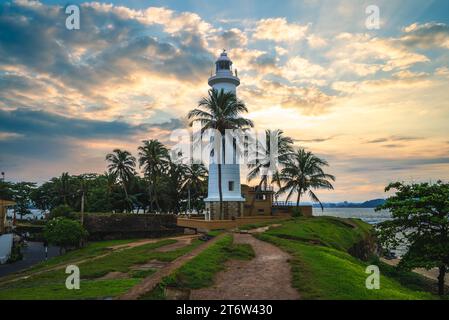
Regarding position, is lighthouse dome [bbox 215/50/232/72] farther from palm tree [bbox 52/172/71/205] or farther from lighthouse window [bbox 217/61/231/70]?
palm tree [bbox 52/172/71/205]

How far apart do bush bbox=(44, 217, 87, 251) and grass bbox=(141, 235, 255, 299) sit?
66.9ft

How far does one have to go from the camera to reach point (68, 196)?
7238cm

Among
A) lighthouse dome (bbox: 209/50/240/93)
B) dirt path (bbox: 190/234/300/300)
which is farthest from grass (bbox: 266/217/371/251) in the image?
lighthouse dome (bbox: 209/50/240/93)

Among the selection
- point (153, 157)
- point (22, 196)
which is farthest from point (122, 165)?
point (22, 196)

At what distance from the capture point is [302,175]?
45.5 meters

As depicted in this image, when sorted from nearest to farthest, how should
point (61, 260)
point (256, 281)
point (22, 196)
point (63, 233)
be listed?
point (256, 281) → point (61, 260) → point (63, 233) → point (22, 196)

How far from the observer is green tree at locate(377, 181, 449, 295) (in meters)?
19.2

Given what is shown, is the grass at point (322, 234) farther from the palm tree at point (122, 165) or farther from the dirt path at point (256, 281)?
the palm tree at point (122, 165)

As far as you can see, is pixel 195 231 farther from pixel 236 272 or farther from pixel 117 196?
pixel 117 196

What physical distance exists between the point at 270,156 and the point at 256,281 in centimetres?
3179

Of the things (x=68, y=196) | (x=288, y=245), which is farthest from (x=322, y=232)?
Result: (x=68, y=196)

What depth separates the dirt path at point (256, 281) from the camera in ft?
36.2

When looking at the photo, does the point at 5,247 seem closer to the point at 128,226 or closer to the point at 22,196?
the point at 128,226

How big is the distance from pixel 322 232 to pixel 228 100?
17.2 metres
